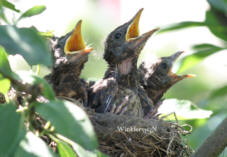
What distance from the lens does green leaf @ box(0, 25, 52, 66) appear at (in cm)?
111

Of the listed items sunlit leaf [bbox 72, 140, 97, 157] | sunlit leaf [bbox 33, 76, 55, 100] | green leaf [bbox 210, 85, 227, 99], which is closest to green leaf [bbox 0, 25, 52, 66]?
sunlit leaf [bbox 33, 76, 55, 100]

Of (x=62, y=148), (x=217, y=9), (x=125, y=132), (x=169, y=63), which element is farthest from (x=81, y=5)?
(x=62, y=148)

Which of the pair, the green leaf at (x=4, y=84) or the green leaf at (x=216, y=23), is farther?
the green leaf at (x=216, y=23)

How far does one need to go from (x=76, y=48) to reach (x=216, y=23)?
0.85 metres

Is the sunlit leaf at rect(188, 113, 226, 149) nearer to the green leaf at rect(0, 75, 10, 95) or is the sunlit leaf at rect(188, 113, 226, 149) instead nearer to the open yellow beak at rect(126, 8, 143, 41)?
the open yellow beak at rect(126, 8, 143, 41)

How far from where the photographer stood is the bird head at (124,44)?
305 cm

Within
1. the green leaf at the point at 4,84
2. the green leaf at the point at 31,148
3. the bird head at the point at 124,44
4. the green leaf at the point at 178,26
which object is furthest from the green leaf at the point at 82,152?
the green leaf at the point at 178,26

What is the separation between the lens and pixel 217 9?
2.91m

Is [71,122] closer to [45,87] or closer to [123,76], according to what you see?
[45,87]

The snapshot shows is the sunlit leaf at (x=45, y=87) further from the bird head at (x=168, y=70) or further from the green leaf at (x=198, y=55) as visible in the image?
the bird head at (x=168, y=70)

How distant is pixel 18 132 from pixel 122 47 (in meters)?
1.94

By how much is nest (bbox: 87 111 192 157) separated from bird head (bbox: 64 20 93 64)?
0.37m

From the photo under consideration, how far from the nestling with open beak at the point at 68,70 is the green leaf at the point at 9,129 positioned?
1463 millimetres

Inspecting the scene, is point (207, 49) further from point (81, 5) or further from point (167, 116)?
point (81, 5)
